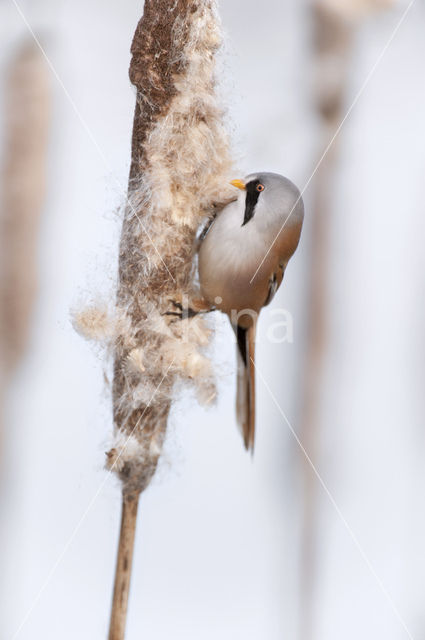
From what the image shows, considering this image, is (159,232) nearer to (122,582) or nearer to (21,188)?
(21,188)

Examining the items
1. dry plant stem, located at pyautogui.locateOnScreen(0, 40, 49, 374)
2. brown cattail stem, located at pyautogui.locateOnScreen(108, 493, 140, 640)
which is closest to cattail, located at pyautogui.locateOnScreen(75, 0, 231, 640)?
brown cattail stem, located at pyautogui.locateOnScreen(108, 493, 140, 640)

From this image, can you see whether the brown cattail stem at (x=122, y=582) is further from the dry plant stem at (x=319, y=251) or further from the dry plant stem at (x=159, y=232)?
the dry plant stem at (x=319, y=251)

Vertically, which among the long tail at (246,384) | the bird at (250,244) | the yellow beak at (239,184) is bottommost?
the long tail at (246,384)

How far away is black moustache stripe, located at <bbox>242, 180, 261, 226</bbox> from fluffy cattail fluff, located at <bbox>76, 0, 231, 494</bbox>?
0.04m

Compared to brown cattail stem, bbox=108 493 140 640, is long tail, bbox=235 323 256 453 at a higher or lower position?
higher

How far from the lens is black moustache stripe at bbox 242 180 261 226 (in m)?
0.66

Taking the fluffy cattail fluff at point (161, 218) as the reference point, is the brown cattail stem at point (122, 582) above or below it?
below

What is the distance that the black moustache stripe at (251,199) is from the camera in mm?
664

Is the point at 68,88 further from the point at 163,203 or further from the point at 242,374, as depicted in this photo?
the point at 242,374

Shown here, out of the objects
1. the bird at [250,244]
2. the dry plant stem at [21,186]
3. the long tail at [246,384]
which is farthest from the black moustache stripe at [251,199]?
the dry plant stem at [21,186]

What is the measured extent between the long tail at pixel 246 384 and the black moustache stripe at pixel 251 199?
16 centimetres

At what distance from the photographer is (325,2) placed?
0.81m

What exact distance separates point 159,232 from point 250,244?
0.11 m

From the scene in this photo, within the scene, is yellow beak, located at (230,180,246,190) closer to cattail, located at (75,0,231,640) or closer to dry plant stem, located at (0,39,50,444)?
cattail, located at (75,0,231,640)
